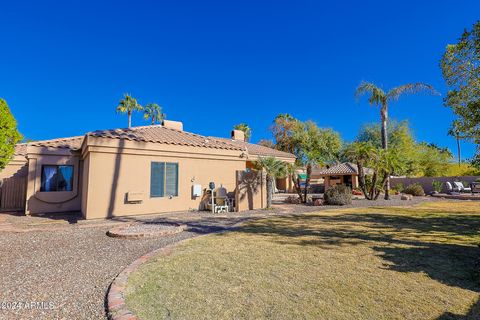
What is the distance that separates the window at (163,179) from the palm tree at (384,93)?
20.6 m

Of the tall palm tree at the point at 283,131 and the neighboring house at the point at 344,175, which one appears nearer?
the neighboring house at the point at 344,175

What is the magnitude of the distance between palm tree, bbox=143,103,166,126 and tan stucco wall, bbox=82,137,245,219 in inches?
1165

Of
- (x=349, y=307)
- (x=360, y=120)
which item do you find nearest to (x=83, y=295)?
(x=349, y=307)

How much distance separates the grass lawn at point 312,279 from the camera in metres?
3.56

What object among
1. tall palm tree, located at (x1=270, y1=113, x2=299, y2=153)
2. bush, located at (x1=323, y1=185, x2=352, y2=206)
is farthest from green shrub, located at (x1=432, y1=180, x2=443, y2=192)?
tall palm tree, located at (x1=270, y1=113, x2=299, y2=153)

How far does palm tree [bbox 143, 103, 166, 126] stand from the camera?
137 ft

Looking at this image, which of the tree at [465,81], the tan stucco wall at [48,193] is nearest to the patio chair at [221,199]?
the tan stucco wall at [48,193]

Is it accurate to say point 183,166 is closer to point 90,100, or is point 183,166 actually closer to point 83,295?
point 83,295

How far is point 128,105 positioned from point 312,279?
137ft

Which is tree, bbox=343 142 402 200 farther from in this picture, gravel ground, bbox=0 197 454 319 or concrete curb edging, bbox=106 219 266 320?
concrete curb edging, bbox=106 219 266 320

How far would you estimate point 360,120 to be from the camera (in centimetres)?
5084

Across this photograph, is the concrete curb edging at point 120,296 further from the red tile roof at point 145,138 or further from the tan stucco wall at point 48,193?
the tan stucco wall at point 48,193

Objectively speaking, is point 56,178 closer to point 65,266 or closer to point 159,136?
point 159,136

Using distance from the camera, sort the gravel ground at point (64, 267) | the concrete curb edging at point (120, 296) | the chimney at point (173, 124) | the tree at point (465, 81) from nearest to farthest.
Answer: the concrete curb edging at point (120, 296) → the gravel ground at point (64, 267) → the tree at point (465, 81) → the chimney at point (173, 124)
